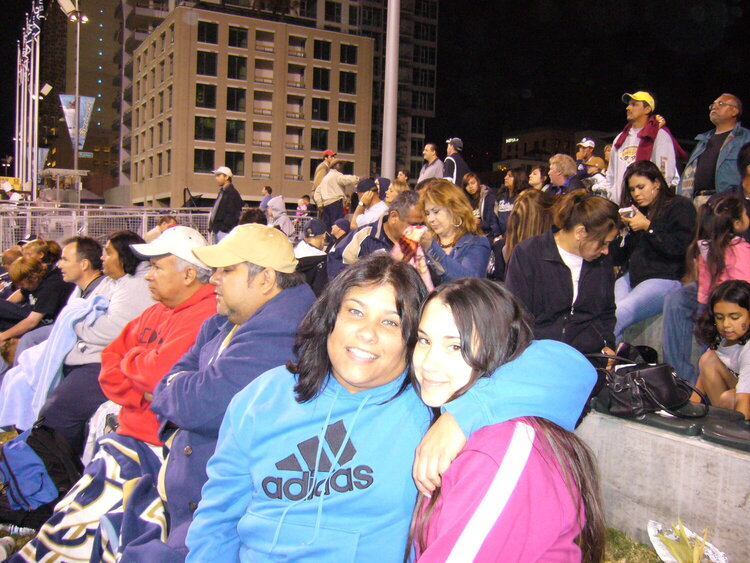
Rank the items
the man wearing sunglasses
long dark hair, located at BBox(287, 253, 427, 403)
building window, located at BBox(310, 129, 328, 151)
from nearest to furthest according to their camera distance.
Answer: long dark hair, located at BBox(287, 253, 427, 403) → the man wearing sunglasses → building window, located at BBox(310, 129, 328, 151)

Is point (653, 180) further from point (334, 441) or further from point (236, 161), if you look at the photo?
point (236, 161)

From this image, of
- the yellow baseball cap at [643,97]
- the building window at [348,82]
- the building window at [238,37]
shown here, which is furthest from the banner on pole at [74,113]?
the building window at [348,82]

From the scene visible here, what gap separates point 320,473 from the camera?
7.23 feet

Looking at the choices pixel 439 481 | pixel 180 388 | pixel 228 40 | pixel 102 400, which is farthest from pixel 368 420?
pixel 228 40

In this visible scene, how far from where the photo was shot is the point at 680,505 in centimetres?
312

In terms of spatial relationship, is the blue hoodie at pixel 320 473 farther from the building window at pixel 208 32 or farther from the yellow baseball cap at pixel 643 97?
the building window at pixel 208 32

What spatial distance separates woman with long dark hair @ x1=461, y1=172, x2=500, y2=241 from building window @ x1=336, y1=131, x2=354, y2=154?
48.0 metres

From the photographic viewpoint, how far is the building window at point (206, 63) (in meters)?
52.0

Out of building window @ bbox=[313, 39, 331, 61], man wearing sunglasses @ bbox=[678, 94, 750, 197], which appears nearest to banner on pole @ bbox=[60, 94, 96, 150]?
man wearing sunglasses @ bbox=[678, 94, 750, 197]

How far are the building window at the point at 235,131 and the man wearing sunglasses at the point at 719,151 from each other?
164 feet

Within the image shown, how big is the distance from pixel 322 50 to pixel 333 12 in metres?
8.12

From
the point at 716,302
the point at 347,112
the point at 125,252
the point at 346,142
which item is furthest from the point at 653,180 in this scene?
the point at 347,112

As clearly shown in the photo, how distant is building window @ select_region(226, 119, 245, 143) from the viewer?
53000 mm

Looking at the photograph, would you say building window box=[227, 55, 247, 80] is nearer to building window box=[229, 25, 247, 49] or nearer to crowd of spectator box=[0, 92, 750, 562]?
building window box=[229, 25, 247, 49]
